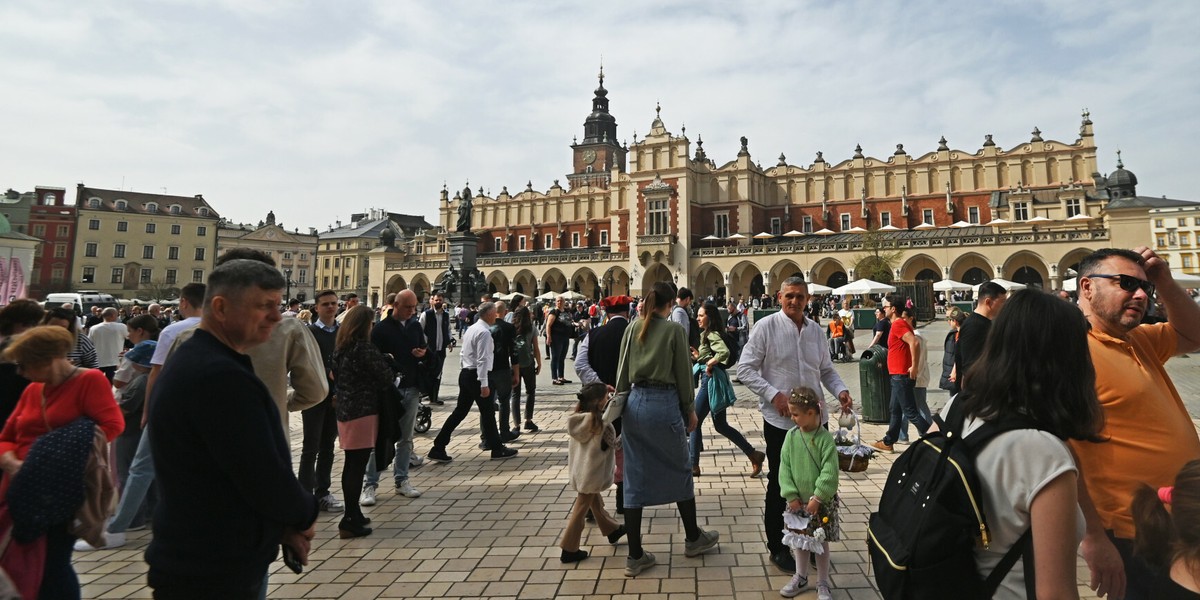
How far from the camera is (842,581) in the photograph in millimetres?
3377

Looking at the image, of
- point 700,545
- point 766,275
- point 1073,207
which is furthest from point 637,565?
point 1073,207

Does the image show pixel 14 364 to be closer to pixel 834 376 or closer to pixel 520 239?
pixel 834 376

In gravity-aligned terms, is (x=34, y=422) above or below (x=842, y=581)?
above

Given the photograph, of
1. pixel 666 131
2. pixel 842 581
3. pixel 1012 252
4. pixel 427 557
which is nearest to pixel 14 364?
pixel 427 557

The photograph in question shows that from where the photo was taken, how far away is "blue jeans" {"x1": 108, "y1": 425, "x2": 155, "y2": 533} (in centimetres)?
410

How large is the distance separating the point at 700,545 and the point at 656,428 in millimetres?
840

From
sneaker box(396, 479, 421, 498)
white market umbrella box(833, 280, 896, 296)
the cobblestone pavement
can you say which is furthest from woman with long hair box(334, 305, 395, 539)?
white market umbrella box(833, 280, 896, 296)

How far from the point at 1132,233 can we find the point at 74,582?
4081 cm

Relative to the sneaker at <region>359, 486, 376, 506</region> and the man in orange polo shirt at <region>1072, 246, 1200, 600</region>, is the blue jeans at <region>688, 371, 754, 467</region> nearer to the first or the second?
the sneaker at <region>359, 486, 376, 506</region>

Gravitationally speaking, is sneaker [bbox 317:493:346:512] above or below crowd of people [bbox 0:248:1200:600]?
below

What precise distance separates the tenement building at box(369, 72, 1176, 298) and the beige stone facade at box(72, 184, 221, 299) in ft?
68.9

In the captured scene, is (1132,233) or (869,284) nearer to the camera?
(869,284)

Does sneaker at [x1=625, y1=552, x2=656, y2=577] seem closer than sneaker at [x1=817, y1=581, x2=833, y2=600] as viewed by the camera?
No

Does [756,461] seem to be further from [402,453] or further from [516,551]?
[402,453]
